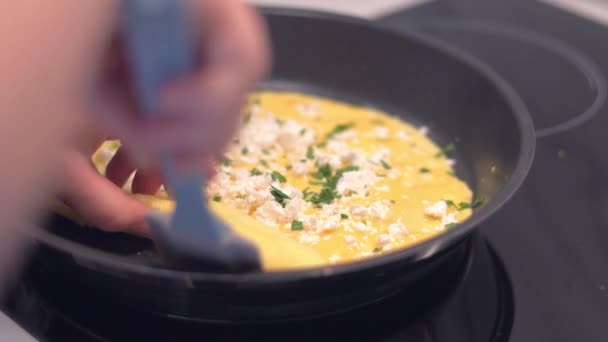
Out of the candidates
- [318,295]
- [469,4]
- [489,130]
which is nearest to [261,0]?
[469,4]

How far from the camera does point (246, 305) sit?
572 millimetres

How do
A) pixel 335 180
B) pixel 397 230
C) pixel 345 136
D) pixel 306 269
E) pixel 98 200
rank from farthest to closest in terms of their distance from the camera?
pixel 345 136 < pixel 335 180 < pixel 397 230 < pixel 98 200 < pixel 306 269

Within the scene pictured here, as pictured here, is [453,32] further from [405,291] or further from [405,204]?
[405,291]

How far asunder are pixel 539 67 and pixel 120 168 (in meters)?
0.68

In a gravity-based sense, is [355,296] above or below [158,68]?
below

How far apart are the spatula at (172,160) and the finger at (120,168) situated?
0.14m

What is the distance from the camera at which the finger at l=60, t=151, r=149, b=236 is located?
621 mm

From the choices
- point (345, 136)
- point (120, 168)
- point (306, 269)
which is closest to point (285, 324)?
point (306, 269)

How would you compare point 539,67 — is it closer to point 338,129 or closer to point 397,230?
point 338,129

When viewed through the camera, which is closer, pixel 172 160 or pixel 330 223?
pixel 172 160

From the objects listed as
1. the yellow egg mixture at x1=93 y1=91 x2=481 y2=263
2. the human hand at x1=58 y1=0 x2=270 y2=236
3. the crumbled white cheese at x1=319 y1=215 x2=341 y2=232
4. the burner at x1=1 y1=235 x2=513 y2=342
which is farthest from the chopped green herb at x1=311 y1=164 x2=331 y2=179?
the human hand at x1=58 y1=0 x2=270 y2=236

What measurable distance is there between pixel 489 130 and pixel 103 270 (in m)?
0.52

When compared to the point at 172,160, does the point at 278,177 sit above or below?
below

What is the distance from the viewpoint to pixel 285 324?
62 cm
